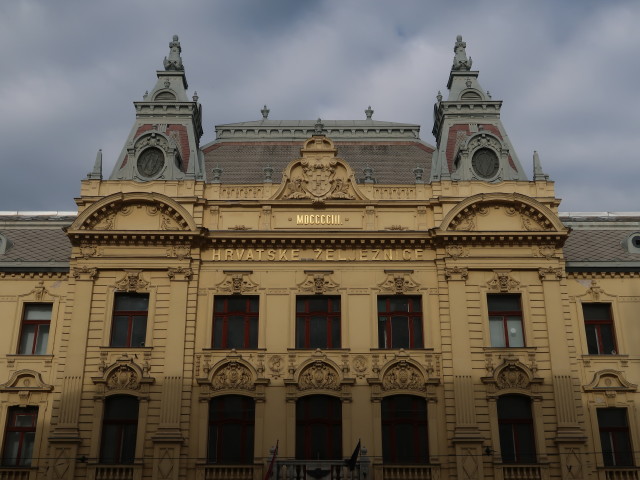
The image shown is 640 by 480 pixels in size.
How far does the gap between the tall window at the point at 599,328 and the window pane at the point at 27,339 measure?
916 inches

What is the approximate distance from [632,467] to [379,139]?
19062 mm

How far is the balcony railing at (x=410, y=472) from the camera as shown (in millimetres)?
30000

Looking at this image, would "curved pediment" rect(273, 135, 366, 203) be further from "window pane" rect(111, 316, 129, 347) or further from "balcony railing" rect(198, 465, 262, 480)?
"balcony railing" rect(198, 465, 262, 480)

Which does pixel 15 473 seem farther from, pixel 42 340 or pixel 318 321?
pixel 318 321

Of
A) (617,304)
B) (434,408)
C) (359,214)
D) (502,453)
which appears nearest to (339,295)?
(359,214)

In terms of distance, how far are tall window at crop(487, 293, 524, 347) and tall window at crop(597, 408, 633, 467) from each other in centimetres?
440

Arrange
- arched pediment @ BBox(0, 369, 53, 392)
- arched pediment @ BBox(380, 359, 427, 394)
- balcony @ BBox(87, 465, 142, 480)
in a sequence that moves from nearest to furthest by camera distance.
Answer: balcony @ BBox(87, 465, 142, 480) → arched pediment @ BBox(380, 359, 427, 394) → arched pediment @ BBox(0, 369, 53, 392)

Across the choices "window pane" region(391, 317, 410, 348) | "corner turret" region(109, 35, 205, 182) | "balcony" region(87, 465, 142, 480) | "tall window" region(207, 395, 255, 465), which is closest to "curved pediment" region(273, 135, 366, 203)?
"corner turret" region(109, 35, 205, 182)

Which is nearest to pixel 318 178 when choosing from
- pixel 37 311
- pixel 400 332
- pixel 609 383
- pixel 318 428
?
pixel 400 332

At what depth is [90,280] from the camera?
32.8 meters

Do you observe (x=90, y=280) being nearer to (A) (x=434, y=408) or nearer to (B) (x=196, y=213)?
(B) (x=196, y=213)

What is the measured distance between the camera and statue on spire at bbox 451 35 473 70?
40969 mm

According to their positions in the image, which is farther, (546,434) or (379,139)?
(379,139)

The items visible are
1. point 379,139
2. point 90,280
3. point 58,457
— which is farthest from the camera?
point 379,139
